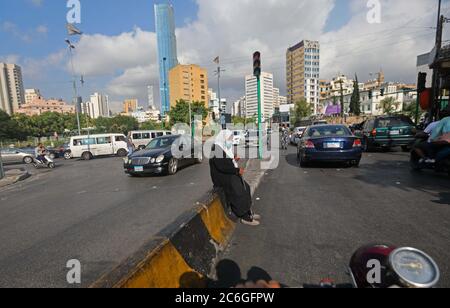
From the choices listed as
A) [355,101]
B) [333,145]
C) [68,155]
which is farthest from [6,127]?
[355,101]

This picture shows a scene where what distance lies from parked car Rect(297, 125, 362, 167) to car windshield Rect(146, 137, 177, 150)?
17.9 ft

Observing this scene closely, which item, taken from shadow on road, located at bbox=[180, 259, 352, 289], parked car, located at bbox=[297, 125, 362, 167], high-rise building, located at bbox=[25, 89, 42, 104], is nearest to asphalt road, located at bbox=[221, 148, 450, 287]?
shadow on road, located at bbox=[180, 259, 352, 289]

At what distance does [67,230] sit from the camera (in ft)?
14.8

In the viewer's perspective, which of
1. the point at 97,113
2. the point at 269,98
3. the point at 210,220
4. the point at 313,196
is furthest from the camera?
the point at 269,98

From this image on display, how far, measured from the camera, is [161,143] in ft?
34.7

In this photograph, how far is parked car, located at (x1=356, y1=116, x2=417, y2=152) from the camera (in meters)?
11.1

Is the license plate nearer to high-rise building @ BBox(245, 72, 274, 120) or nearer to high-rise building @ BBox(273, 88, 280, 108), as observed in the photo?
high-rise building @ BBox(245, 72, 274, 120)

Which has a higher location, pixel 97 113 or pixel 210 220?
pixel 97 113

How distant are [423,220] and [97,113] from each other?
15032 centimetres

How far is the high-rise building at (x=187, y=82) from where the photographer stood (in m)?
93.6

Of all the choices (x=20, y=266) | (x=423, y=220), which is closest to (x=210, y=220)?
(x=20, y=266)

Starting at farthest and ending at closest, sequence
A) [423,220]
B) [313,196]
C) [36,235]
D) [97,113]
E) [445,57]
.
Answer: [97,113]
[445,57]
[313,196]
[36,235]
[423,220]

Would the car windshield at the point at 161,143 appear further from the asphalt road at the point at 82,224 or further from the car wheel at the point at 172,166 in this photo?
the asphalt road at the point at 82,224

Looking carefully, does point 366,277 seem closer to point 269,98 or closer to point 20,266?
point 20,266
